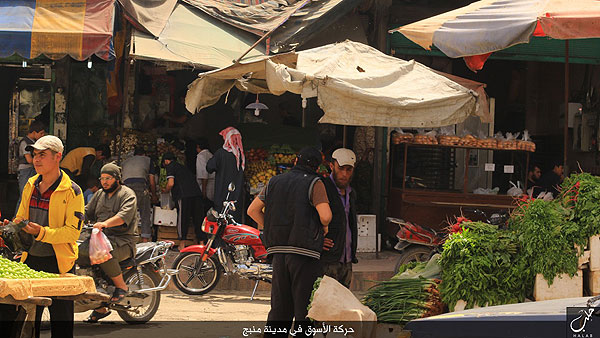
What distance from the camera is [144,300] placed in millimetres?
9180

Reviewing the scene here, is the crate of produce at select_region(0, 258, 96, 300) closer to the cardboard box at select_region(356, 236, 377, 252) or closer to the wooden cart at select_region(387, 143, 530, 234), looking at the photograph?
the cardboard box at select_region(356, 236, 377, 252)

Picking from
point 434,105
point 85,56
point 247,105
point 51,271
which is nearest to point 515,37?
point 434,105

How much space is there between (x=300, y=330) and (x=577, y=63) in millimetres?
10972

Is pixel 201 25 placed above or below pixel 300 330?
above

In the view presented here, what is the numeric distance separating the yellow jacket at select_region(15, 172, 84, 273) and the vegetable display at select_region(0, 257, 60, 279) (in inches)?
16.3

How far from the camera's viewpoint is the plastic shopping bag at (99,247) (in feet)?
26.9

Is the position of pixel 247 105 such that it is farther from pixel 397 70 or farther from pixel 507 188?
Result: pixel 397 70

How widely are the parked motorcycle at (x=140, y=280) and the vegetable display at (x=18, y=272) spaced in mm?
2313

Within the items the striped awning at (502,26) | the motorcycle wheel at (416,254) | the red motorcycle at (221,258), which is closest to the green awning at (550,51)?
the motorcycle wheel at (416,254)

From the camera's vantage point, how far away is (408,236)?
11.4 m

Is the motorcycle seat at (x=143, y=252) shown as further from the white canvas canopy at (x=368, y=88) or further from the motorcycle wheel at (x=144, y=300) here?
the white canvas canopy at (x=368, y=88)

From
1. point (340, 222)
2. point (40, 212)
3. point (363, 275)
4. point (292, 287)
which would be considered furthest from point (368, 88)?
point (363, 275)

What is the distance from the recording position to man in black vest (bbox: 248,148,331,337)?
684 centimetres

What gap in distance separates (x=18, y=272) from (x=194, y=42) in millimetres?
7801
